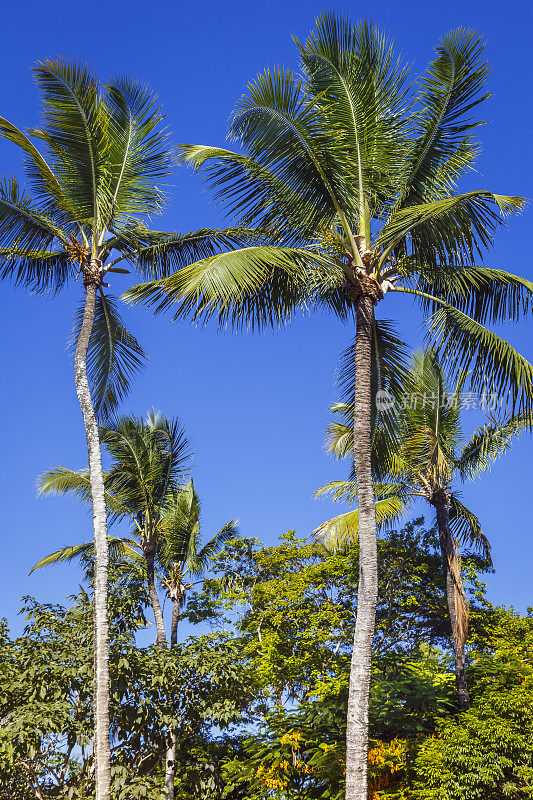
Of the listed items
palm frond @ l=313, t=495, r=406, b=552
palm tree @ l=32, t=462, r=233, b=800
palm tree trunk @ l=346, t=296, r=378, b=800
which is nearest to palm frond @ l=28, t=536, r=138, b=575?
palm tree @ l=32, t=462, r=233, b=800

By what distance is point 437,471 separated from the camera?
16.2m

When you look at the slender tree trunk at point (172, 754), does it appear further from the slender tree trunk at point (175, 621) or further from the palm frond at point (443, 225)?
the palm frond at point (443, 225)

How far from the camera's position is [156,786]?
10656 millimetres

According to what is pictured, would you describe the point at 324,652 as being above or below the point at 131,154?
below

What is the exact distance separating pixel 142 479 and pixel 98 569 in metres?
6.90

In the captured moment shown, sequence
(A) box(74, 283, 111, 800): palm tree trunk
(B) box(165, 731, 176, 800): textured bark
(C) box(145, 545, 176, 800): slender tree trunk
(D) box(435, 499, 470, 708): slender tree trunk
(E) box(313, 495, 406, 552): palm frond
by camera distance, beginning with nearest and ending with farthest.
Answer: (A) box(74, 283, 111, 800): palm tree trunk, (B) box(165, 731, 176, 800): textured bark, (C) box(145, 545, 176, 800): slender tree trunk, (D) box(435, 499, 470, 708): slender tree trunk, (E) box(313, 495, 406, 552): palm frond

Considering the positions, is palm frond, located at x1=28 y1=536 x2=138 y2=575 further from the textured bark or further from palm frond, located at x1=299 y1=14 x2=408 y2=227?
palm frond, located at x1=299 y1=14 x2=408 y2=227

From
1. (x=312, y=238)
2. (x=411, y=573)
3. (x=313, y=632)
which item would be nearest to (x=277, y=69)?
(x=312, y=238)

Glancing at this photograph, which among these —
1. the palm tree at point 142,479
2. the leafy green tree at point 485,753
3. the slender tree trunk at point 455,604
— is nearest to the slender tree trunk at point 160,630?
the palm tree at point 142,479

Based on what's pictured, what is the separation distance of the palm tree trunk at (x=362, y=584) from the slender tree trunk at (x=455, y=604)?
6868 millimetres

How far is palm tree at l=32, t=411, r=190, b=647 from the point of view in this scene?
16.7m

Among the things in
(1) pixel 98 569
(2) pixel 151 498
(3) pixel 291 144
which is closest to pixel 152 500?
(2) pixel 151 498

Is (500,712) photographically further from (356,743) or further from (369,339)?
(369,339)

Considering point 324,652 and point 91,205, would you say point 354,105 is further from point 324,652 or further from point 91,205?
point 324,652
